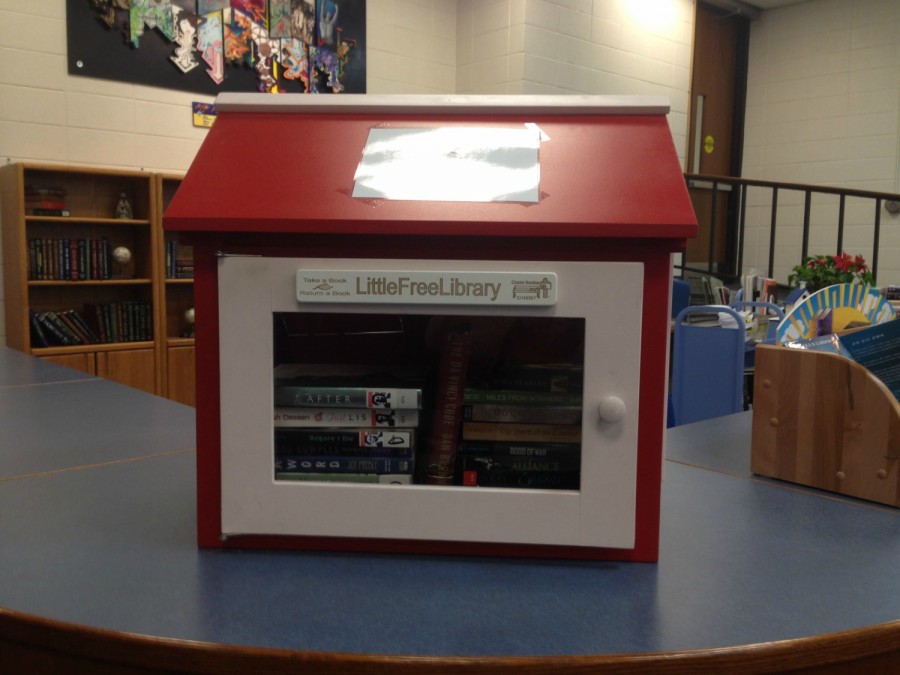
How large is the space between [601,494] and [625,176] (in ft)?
0.89

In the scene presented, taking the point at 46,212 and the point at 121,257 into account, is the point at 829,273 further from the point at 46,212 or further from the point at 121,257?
the point at 46,212

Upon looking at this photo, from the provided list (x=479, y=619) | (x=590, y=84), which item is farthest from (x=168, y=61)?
(x=479, y=619)

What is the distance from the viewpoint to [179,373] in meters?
4.34

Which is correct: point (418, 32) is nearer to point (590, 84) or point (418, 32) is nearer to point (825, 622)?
point (590, 84)

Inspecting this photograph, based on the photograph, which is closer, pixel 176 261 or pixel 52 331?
pixel 52 331

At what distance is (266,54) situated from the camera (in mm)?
4766

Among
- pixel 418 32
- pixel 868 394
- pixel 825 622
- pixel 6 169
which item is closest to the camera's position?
pixel 825 622

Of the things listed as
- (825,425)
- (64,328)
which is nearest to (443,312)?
(825,425)

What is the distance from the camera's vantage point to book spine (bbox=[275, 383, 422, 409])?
0.67m

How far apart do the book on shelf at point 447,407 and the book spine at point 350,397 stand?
0.03 metres

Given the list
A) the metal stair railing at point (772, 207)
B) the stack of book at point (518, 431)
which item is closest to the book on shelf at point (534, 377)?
the stack of book at point (518, 431)

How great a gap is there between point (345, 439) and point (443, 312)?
148mm

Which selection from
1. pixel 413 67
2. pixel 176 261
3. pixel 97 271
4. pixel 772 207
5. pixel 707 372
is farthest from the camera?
pixel 772 207

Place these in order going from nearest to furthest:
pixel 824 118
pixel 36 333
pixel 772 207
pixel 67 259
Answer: pixel 36 333 → pixel 67 259 → pixel 772 207 → pixel 824 118
